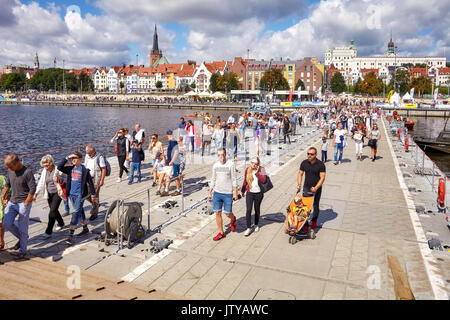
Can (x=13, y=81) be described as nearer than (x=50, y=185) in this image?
No

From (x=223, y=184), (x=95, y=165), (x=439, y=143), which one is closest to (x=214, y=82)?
(x=439, y=143)

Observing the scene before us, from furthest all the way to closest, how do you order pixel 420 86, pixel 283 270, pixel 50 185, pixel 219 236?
pixel 420 86, pixel 219 236, pixel 50 185, pixel 283 270

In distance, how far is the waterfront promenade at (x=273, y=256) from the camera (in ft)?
17.7

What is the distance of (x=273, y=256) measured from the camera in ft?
21.4

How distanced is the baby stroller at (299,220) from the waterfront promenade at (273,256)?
17 centimetres

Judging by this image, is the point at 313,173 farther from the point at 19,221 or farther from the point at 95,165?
the point at 19,221

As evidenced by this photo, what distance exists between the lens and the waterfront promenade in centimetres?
541

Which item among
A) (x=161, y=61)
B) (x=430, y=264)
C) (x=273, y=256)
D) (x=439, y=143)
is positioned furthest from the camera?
(x=161, y=61)

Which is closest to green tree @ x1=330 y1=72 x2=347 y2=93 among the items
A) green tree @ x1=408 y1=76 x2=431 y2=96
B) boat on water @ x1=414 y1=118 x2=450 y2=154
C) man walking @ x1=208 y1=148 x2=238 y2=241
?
green tree @ x1=408 y1=76 x2=431 y2=96

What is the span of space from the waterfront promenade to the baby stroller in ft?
0.55

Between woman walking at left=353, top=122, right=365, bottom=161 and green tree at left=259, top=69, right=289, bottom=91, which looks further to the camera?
green tree at left=259, top=69, right=289, bottom=91

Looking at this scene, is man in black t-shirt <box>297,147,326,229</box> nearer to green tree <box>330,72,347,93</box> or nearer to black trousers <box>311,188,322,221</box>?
black trousers <box>311,188,322,221</box>

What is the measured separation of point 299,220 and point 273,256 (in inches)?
40.6

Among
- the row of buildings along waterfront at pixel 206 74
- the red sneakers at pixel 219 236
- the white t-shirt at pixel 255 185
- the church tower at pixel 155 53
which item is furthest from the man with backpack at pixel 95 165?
the church tower at pixel 155 53
